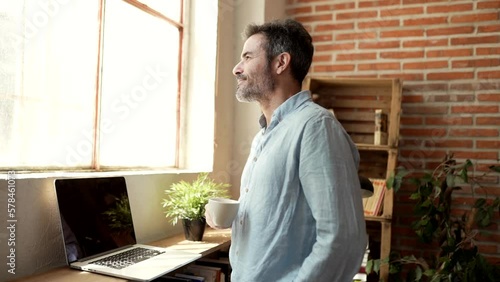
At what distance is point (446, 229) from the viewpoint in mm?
2311

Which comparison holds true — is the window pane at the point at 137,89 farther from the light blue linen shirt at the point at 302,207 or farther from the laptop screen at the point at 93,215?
the light blue linen shirt at the point at 302,207

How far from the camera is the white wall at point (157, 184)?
4.59ft

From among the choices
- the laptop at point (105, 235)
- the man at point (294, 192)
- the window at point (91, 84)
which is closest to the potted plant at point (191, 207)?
the laptop at point (105, 235)

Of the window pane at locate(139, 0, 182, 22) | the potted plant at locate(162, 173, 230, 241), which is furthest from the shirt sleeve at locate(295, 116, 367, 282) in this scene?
the window pane at locate(139, 0, 182, 22)

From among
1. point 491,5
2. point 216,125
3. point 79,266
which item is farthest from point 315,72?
point 79,266

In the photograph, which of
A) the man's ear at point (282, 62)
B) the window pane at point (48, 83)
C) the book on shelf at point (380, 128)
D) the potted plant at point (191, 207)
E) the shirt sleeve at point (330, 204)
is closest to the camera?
the shirt sleeve at point (330, 204)

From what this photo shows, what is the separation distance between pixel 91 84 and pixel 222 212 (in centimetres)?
111

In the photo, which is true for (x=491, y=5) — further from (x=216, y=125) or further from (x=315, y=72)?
(x=216, y=125)

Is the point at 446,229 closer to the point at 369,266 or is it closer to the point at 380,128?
the point at 369,266

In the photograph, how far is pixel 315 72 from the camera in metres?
3.04

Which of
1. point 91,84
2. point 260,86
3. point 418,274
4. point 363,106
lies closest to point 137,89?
point 91,84

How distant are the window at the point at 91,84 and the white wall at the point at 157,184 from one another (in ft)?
0.73

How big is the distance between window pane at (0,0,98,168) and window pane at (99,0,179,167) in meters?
0.13

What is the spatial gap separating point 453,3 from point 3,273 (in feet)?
8.85
